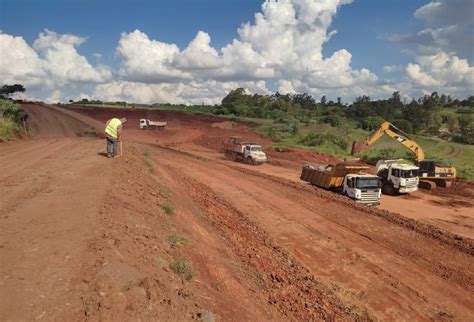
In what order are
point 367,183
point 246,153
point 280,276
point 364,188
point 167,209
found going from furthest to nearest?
1. point 246,153
2. point 367,183
3. point 364,188
4. point 167,209
5. point 280,276

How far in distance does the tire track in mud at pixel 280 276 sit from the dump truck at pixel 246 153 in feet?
66.4

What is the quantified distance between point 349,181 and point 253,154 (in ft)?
48.9

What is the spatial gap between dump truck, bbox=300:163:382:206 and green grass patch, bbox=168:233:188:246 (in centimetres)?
1764

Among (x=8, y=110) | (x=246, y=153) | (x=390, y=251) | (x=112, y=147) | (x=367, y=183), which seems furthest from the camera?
(x=246, y=153)

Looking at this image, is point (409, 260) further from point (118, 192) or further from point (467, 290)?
point (118, 192)

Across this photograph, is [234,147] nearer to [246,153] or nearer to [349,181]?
[246,153]

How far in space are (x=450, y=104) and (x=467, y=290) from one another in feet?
434

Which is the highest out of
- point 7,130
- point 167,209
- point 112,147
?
point 112,147

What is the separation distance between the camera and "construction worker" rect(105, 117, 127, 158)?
67.4 ft

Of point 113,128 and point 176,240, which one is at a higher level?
point 113,128

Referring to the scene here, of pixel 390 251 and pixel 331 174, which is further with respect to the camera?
pixel 331 174

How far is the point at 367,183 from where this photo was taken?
27031 mm

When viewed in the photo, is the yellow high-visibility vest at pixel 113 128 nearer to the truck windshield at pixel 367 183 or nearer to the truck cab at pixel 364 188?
the truck cab at pixel 364 188

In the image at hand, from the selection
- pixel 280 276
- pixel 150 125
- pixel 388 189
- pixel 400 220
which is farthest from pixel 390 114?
pixel 280 276
